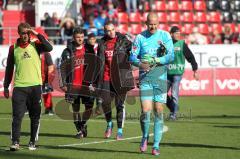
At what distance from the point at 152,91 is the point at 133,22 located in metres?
22.8

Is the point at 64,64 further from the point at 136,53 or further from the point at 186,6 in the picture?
the point at 186,6

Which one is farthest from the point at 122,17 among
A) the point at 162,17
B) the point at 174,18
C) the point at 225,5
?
the point at 225,5

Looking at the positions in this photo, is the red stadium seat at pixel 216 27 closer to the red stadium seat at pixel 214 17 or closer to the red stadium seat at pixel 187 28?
the red stadium seat at pixel 214 17

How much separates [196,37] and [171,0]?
196 inches

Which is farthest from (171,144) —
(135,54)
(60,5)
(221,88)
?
(60,5)

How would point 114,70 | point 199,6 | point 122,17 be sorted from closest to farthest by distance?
point 114,70 < point 122,17 < point 199,6

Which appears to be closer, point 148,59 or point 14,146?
point 148,59

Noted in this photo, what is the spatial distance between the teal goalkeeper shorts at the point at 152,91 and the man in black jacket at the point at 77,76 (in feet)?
9.40

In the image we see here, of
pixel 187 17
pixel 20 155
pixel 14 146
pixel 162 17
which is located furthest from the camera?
pixel 187 17

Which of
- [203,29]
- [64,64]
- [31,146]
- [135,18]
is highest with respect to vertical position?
[135,18]

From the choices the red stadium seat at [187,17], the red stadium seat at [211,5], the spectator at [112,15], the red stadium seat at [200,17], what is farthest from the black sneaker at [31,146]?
the red stadium seat at [211,5]

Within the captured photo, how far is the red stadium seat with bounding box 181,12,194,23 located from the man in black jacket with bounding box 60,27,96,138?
830 inches

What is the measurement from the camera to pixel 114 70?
50.2 feet

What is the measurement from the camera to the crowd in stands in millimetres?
31500
